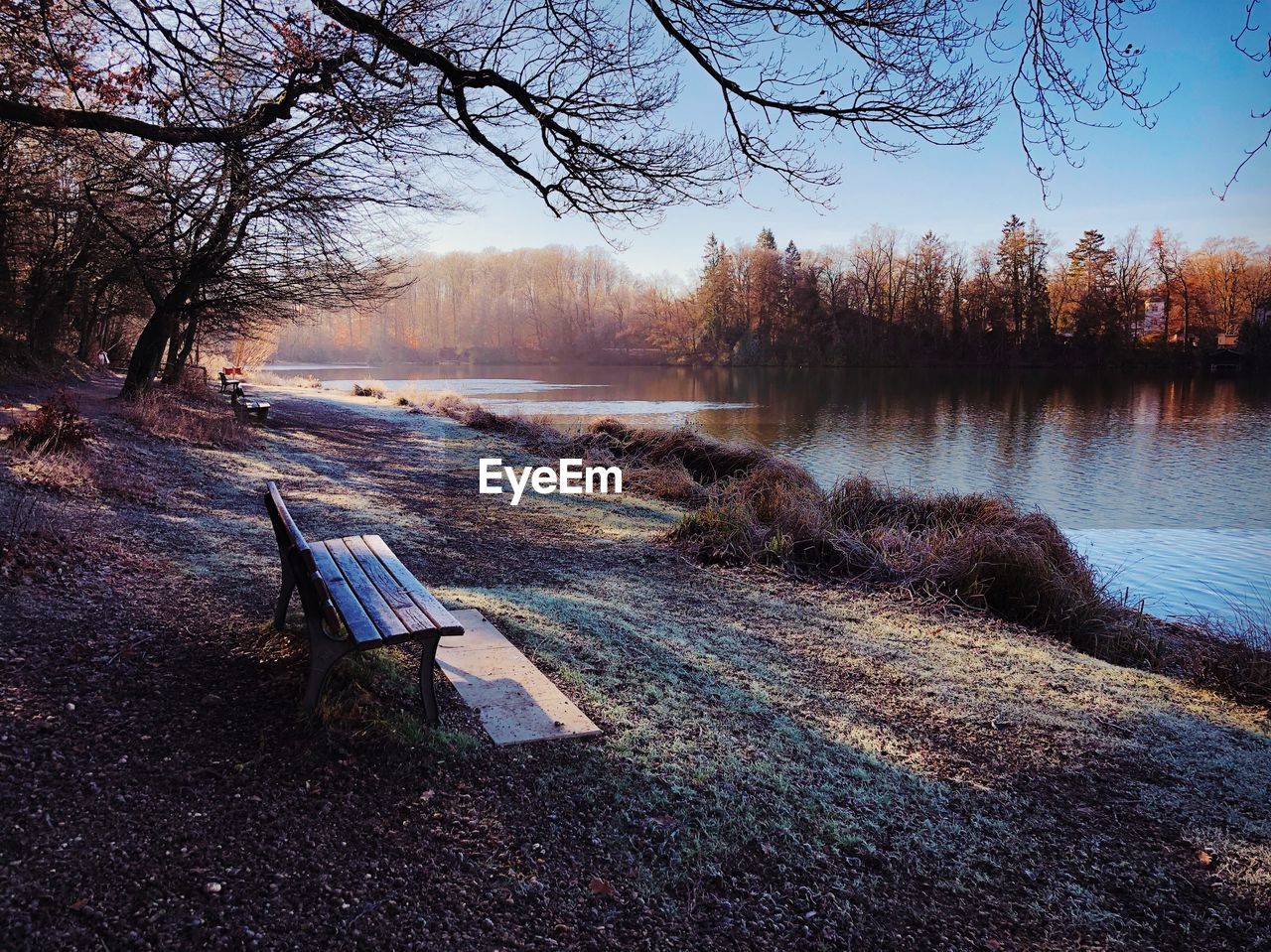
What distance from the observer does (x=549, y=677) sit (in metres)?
4.21

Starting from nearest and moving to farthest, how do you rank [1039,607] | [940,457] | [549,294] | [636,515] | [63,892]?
[63,892] < [1039,607] < [636,515] < [940,457] < [549,294]

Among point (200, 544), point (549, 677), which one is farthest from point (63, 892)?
point (200, 544)

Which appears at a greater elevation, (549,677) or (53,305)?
(53,305)

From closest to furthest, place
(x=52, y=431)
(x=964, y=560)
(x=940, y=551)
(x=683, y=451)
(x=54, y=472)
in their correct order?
(x=54, y=472), (x=964, y=560), (x=940, y=551), (x=52, y=431), (x=683, y=451)

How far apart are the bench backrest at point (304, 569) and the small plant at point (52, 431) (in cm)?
515

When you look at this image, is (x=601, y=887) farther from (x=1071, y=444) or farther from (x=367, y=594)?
(x=1071, y=444)

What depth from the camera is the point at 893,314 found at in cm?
6284

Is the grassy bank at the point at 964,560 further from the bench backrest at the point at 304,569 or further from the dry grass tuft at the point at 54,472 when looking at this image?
the dry grass tuft at the point at 54,472

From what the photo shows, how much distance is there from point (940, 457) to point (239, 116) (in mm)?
16763

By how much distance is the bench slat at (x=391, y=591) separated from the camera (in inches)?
125

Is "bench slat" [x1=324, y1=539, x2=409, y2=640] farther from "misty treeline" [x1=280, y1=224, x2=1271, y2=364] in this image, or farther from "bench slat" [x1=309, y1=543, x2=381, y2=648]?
"misty treeline" [x1=280, y1=224, x2=1271, y2=364]

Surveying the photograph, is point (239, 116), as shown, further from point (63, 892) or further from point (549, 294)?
point (549, 294)

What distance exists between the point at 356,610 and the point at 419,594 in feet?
1.07

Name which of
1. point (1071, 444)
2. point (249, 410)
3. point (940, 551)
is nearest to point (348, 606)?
point (940, 551)
